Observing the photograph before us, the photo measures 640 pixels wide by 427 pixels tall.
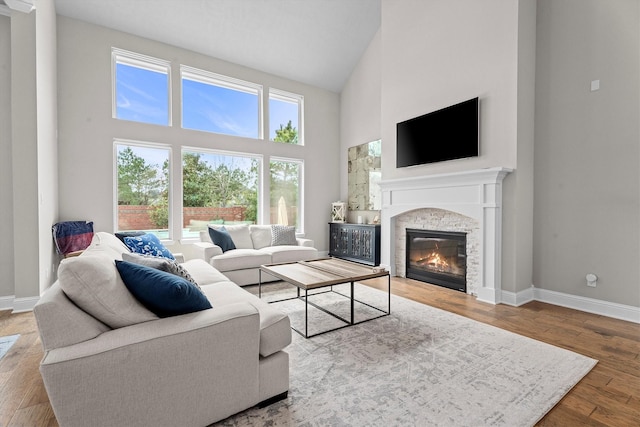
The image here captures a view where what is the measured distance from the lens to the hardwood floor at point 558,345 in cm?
159

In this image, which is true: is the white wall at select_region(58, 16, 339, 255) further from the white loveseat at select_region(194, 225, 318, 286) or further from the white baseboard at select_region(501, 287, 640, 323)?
the white baseboard at select_region(501, 287, 640, 323)

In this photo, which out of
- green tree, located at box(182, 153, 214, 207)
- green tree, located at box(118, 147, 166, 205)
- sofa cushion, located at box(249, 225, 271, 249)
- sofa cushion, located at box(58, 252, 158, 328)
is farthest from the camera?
green tree, located at box(182, 153, 214, 207)

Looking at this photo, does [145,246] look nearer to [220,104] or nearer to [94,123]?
[94,123]

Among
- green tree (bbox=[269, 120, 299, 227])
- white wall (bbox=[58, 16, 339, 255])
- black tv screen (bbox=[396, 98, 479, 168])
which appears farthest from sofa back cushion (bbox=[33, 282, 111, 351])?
green tree (bbox=[269, 120, 299, 227])

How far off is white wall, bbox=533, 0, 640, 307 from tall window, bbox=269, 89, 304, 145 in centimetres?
411

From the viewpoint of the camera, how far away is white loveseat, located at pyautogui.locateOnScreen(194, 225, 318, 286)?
402 cm

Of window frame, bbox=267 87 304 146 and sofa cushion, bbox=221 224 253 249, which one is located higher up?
window frame, bbox=267 87 304 146

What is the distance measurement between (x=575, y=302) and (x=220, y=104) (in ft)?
19.1

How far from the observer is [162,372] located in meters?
1.31

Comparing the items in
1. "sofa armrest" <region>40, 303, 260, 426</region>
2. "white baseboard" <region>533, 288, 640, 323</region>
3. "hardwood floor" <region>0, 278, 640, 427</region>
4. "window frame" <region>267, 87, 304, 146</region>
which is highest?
"window frame" <region>267, 87, 304, 146</region>

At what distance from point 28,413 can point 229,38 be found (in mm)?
5189

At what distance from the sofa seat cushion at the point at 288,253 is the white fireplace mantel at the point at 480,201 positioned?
5.44 feet

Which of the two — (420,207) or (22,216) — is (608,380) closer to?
(420,207)

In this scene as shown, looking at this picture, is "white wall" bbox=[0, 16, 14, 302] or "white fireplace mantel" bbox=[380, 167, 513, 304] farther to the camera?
"white fireplace mantel" bbox=[380, 167, 513, 304]
